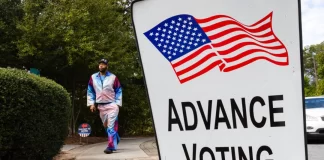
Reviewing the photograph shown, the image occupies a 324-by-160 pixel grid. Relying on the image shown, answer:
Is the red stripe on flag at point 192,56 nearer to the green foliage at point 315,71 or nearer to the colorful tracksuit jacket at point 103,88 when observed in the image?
the colorful tracksuit jacket at point 103,88

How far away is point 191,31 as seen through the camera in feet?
4.47

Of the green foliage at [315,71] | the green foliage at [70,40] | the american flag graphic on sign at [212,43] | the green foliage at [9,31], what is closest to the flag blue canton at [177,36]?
the american flag graphic on sign at [212,43]

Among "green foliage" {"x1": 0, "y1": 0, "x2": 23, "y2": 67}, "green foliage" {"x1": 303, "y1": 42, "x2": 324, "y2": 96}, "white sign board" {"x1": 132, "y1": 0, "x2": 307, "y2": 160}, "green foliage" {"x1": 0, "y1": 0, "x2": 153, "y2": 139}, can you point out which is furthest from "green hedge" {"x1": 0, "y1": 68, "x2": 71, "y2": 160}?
"green foliage" {"x1": 303, "y1": 42, "x2": 324, "y2": 96}

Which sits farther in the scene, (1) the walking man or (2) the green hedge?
(1) the walking man

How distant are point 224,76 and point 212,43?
115 millimetres

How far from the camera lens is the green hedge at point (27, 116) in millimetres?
4438

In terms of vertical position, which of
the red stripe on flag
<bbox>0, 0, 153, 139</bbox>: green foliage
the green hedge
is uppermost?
<bbox>0, 0, 153, 139</bbox>: green foliage

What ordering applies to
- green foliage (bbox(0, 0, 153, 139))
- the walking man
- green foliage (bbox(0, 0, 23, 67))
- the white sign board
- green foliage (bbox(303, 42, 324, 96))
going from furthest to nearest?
green foliage (bbox(303, 42, 324, 96)) < green foliage (bbox(0, 0, 23, 67)) < green foliage (bbox(0, 0, 153, 139)) < the walking man < the white sign board

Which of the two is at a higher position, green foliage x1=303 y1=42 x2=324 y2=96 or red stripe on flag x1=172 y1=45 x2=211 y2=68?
green foliage x1=303 y1=42 x2=324 y2=96

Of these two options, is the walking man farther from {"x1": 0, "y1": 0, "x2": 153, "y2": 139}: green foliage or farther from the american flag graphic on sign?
{"x1": 0, "y1": 0, "x2": 153, "y2": 139}: green foliage

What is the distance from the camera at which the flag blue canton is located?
4.46 feet

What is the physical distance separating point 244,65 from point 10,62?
13875 millimetres

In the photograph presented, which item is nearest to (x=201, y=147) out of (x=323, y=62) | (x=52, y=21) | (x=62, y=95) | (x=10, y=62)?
(x=62, y=95)

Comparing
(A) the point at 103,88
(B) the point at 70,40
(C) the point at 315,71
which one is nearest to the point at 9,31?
(B) the point at 70,40
